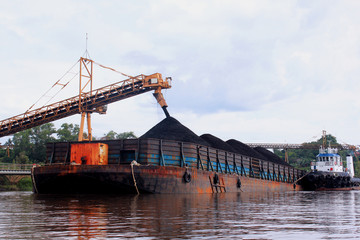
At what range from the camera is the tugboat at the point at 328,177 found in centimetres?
4784

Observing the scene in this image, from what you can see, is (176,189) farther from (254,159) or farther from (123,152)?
(254,159)

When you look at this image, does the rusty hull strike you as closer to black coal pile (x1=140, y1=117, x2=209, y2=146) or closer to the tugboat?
black coal pile (x1=140, y1=117, x2=209, y2=146)

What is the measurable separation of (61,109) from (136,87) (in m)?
9.46

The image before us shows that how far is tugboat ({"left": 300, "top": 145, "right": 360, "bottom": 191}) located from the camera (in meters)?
47.8

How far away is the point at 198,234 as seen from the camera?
6.78 meters

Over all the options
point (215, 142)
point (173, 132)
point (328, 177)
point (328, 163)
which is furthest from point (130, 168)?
point (328, 163)

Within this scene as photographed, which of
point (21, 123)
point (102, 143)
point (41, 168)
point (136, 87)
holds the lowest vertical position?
point (41, 168)

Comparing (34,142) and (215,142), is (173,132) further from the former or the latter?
(34,142)

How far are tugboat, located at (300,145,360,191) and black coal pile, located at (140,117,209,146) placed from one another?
23718mm

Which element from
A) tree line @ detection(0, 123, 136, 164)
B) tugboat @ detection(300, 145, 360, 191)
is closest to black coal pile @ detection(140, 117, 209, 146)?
tugboat @ detection(300, 145, 360, 191)

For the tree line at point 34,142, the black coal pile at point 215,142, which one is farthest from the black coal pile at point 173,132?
Answer: the tree line at point 34,142

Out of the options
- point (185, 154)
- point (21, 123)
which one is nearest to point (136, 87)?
point (21, 123)

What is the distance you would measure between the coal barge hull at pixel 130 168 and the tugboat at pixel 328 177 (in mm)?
22974

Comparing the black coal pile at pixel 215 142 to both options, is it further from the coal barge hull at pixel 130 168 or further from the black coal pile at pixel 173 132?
the coal barge hull at pixel 130 168
